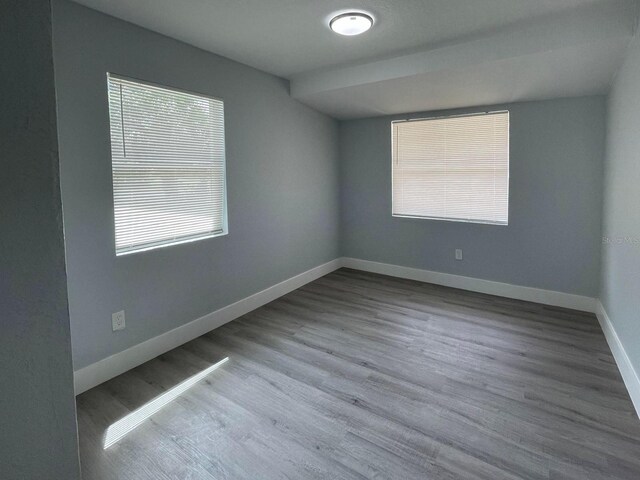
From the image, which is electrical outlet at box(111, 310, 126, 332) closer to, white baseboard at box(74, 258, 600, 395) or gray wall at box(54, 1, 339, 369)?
gray wall at box(54, 1, 339, 369)

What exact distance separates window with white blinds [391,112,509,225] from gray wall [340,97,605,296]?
103 mm

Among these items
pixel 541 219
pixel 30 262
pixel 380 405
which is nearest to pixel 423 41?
pixel 541 219

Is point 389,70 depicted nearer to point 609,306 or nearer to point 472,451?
point 609,306

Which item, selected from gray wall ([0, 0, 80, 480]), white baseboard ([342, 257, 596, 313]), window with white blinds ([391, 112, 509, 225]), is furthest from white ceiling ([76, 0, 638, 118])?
white baseboard ([342, 257, 596, 313])

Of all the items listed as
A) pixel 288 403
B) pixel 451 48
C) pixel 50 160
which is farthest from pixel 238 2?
pixel 288 403

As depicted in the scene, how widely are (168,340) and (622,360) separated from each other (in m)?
3.26

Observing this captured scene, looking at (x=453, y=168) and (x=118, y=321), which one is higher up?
(x=453, y=168)

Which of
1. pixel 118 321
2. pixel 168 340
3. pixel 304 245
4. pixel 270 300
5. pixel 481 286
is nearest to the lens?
pixel 118 321

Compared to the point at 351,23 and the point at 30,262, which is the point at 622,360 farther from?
the point at 30,262

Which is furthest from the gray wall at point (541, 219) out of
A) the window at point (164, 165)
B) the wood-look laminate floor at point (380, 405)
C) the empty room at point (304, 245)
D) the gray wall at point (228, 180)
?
the window at point (164, 165)

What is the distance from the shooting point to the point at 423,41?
280 cm

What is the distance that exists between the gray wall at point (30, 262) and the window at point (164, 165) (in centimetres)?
182

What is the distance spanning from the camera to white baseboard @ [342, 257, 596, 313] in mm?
3598

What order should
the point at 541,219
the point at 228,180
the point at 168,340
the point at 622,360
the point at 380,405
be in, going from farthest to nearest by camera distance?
the point at 541,219 → the point at 228,180 → the point at 168,340 → the point at 622,360 → the point at 380,405
